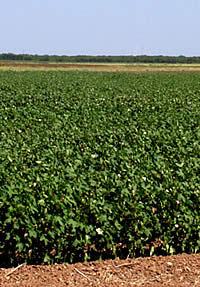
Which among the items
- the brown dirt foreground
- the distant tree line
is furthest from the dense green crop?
the distant tree line

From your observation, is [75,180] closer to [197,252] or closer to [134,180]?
[134,180]

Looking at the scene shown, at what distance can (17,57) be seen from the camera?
128000mm

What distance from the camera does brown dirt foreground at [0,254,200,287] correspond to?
4.46 meters

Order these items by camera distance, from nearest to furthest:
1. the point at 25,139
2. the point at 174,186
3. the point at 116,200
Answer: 1. the point at 116,200
2. the point at 174,186
3. the point at 25,139

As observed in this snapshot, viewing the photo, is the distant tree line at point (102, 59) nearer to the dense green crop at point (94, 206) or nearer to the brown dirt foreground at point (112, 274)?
the dense green crop at point (94, 206)

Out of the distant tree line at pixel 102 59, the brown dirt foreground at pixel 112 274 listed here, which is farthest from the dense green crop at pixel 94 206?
the distant tree line at pixel 102 59

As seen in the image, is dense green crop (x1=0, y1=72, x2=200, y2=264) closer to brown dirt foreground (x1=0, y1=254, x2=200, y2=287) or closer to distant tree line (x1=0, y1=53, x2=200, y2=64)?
brown dirt foreground (x1=0, y1=254, x2=200, y2=287)

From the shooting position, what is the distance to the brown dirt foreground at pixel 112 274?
4.46 meters

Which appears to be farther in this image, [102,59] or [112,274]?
[102,59]

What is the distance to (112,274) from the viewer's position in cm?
464

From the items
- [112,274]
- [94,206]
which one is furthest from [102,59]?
[112,274]

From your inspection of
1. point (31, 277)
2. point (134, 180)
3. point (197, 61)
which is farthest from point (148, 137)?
point (197, 61)

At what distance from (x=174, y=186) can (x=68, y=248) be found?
4.95 feet

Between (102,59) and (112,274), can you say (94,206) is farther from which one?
(102,59)
